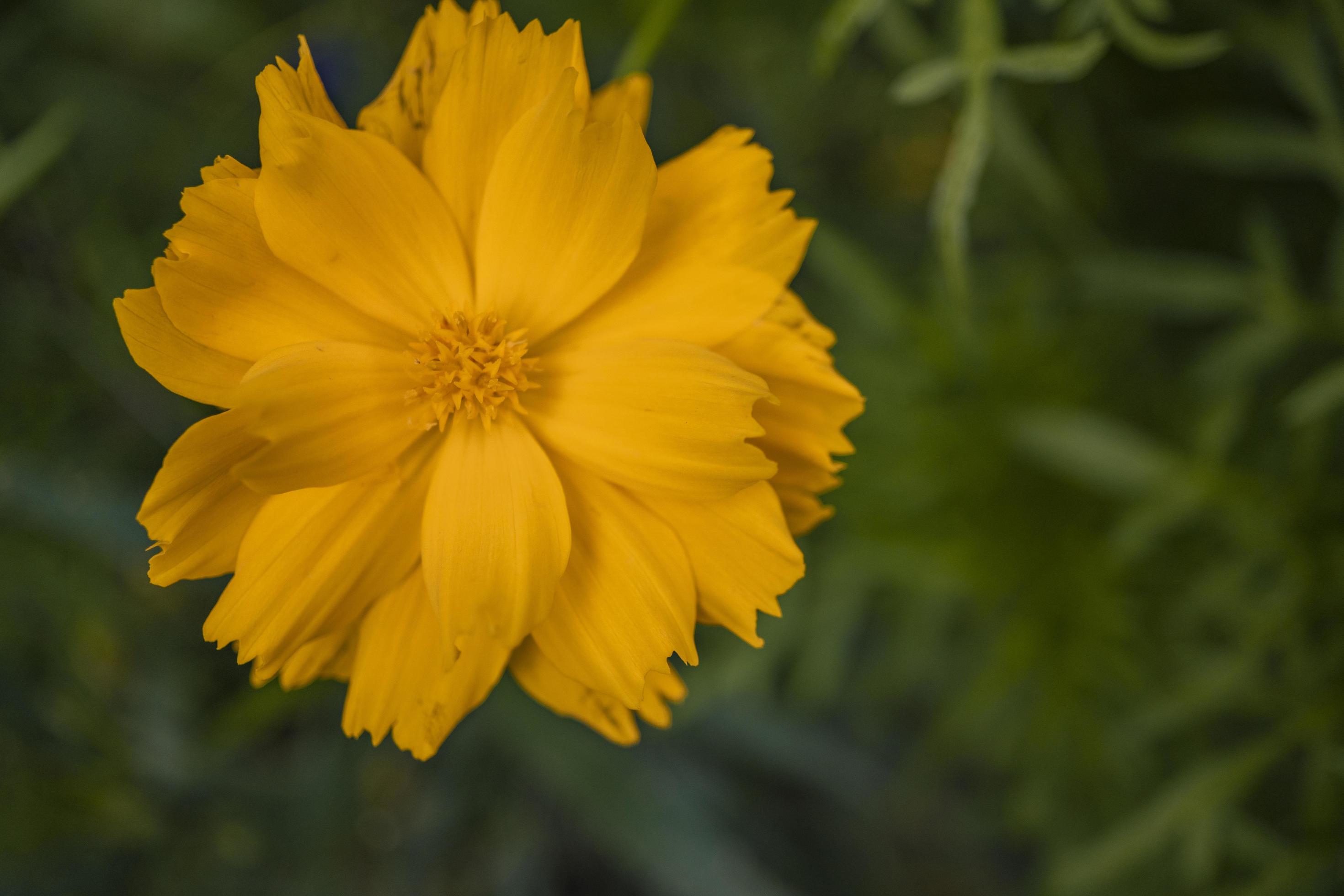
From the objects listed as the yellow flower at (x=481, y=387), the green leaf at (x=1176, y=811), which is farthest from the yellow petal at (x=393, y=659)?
the green leaf at (x=1176, y=811)

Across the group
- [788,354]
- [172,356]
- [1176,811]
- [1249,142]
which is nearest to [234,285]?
[172,356]

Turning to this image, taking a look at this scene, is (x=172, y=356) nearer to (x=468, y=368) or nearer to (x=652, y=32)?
(x=468, y=368)

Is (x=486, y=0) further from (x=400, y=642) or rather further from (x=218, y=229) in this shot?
(x=400, y=642)

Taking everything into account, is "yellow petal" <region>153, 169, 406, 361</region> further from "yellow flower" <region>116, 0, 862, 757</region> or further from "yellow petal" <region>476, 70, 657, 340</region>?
"yellow petal" <region>476, 70, 657, 340</region>

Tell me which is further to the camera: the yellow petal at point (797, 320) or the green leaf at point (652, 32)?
the green leaf at point (652, 32)

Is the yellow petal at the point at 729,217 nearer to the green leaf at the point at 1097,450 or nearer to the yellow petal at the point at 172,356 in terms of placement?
the yellow petal at the point at 172,356

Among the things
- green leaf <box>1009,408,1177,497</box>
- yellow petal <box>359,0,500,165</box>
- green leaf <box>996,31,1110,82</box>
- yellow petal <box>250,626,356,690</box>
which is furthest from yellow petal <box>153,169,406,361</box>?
green leaf <box>1009,408,1177,497</box>

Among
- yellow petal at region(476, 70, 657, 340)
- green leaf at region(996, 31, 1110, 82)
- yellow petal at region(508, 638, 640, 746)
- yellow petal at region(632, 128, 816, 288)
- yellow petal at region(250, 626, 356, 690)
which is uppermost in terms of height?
green leaf at region(996, 31, 1110, 82)
